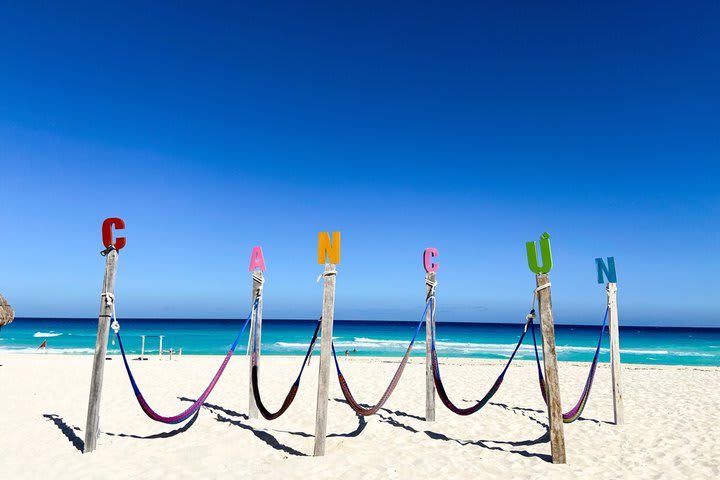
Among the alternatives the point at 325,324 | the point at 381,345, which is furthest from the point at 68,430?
the point at 381,345

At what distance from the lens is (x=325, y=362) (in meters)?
5.10

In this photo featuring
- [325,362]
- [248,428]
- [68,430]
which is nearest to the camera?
[325,362]

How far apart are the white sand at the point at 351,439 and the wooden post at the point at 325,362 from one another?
9.8 inches

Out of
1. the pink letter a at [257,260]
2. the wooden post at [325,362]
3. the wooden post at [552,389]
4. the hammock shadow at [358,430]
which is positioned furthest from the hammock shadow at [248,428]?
the wooden post at [552,389]

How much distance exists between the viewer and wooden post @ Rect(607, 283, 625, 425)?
6688 millimetres

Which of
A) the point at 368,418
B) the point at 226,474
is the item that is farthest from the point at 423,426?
the point at 226,474

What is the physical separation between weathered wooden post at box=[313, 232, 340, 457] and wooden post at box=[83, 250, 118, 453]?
2451 mm

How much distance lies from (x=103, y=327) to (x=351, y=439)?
335 cm

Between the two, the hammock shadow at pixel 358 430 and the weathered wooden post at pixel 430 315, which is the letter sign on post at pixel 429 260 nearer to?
the weathered wooden post at pixel 430 315

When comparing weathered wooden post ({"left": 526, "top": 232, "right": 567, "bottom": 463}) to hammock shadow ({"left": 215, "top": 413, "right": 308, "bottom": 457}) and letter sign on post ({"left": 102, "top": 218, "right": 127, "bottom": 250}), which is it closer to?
hammock shadow ({"left": 215, "top": 413, "right": 308, "bottom": 457})

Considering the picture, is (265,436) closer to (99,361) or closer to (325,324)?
(325,324)

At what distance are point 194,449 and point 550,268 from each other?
4.63 metres

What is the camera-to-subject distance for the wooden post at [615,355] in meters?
6.69

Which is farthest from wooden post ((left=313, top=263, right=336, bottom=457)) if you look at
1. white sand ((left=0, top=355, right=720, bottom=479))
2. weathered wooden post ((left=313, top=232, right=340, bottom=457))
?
white sand ((left=0, top=355, right=720, bottom=479))
